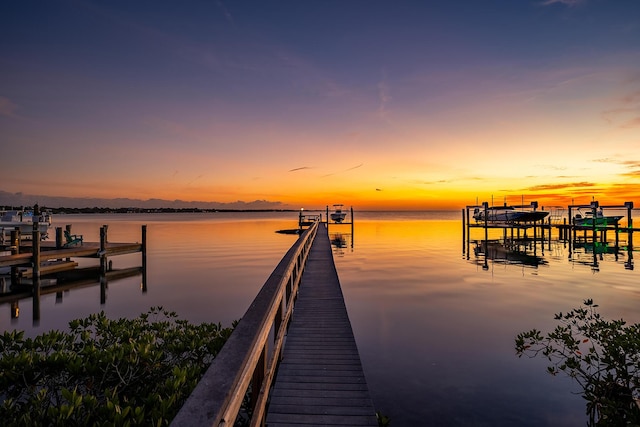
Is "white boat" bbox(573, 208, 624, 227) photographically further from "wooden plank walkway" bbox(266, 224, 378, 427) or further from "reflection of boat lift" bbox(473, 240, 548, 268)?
"wooden plank walkway" bbox(266, 224, 378, 427)

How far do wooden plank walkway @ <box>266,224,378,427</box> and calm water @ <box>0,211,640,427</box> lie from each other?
144 cm

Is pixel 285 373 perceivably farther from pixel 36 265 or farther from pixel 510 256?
pixel 510 256

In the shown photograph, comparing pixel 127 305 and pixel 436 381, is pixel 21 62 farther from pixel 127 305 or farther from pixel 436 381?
pixel 436 381

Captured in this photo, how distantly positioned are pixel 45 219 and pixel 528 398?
26260 mm

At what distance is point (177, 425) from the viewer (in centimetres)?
123

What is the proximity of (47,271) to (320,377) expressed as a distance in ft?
58.7

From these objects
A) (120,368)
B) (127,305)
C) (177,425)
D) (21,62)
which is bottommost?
(127,305)

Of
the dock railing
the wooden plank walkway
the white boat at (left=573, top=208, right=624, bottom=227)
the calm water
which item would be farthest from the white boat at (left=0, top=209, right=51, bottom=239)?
the white boat at (left=573, top=208, right=624, bottom=227)

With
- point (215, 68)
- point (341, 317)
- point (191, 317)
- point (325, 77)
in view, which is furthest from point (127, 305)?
point (325, 77)

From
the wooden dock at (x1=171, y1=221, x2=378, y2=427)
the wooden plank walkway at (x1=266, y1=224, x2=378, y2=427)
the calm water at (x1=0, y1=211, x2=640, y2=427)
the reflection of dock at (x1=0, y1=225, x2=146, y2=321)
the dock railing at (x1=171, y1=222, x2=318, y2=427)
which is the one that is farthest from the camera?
the reflection of dock at (x1=0, y1=225, x2=146, y2=321)

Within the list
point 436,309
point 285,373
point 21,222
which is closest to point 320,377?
point 285,373

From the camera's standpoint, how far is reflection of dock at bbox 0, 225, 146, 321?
14.3m

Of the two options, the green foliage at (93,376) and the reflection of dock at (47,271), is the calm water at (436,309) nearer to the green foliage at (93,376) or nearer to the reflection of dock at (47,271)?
the reflection of dock at (47,271)

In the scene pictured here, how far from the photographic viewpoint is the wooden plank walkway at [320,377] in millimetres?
3635
